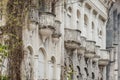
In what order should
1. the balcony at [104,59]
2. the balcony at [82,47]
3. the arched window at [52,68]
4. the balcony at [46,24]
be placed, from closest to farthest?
the balcony at [46,24] → the arched window at [52,68] → the balcony at [82,47] → the balcony at [104,59]

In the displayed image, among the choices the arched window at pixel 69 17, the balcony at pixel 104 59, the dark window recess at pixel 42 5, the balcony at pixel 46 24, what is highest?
the arched window at pixel 69 17

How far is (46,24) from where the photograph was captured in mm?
31953

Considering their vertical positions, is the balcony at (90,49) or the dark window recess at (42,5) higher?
the dark window recess at (42,5)

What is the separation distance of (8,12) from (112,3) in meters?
32.3

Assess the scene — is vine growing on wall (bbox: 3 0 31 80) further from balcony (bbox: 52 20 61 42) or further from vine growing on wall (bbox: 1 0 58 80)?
balcony (bbox: 52 20 61 42)

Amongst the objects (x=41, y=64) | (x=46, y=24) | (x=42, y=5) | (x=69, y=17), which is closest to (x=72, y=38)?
(x=69, y=17)

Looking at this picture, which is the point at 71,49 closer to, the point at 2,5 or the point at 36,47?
the point at 36,47

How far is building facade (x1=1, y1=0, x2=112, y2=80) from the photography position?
3047 centimetres

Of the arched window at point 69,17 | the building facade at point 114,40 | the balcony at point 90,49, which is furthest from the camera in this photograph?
the building facade at point 114,40

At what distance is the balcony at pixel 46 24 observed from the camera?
31859 mm

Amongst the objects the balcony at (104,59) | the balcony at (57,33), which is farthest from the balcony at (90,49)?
the balcony at (57,33)

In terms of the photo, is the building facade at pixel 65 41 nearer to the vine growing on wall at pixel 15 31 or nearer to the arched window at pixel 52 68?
the arched window at pixel 52 68

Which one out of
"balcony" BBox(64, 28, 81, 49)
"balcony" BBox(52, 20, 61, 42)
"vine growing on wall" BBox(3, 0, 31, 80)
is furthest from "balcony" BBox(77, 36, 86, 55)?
"vine growing on wall" BBox(3, 0, 31, 80)

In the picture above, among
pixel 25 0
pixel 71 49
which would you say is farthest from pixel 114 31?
pixel 25 0
